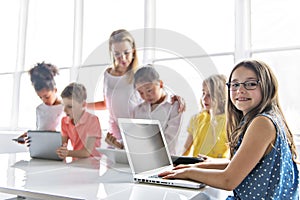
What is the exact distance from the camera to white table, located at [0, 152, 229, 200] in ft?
2.53

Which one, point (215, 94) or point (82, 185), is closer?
point (82, 185)

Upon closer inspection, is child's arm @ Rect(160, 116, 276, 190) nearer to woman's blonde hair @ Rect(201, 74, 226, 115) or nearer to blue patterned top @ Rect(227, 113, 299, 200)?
blue patterned top @ Rect(227, 113, 299, 200)

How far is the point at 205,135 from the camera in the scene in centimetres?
134

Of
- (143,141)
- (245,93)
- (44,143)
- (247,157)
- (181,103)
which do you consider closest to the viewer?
(247,157)

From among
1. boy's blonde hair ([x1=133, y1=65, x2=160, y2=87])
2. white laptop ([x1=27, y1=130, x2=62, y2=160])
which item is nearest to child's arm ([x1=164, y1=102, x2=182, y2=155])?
boy's blonde hair ([x1=133, y1=65, x2=160, y2=87])

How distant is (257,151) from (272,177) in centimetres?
10

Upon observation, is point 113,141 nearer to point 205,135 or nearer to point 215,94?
point 205,135

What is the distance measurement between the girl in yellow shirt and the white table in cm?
32

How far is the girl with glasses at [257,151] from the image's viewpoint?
32.3 inches

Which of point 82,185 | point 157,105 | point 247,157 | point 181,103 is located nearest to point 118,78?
point 157,105

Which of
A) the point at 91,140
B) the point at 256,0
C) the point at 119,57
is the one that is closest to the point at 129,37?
the point at 119,57

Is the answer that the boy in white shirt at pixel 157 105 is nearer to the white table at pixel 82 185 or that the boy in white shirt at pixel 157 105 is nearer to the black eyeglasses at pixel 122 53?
the black eyeglasses at pixel 122 53

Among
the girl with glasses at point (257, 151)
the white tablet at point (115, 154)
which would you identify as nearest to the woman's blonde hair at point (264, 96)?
the girl with glasses at point (257, 151)

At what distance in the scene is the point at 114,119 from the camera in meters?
1.38
